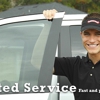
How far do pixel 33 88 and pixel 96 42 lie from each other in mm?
665

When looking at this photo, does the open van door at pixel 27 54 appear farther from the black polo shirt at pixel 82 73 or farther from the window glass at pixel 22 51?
the black polo shirt at pixel 82 73

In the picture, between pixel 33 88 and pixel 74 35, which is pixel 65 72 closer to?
pixel 33 88

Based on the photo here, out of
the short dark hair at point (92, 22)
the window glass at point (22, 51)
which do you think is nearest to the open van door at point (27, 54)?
the window glass at point (22, 51)

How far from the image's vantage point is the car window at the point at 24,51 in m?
2.56

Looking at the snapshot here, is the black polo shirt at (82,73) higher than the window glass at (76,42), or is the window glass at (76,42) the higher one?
the window glass at (76,42)

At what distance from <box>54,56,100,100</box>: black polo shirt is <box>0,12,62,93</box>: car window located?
144 mm

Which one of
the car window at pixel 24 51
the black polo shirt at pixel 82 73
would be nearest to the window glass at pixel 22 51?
the car window at pixel 24 51

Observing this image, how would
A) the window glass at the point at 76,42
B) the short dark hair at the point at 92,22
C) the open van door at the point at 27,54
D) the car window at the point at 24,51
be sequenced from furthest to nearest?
the window glass at the point at 76,42 < the car window at the point at 24,51 < the open van door at the point at 27,54 < the short dark hair at the point at 92,22

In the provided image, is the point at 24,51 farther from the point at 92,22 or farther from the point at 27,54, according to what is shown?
the point at 92,22

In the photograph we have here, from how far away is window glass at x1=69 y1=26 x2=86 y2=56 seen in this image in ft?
9.46

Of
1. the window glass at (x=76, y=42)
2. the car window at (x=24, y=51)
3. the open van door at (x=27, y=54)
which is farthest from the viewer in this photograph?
the window glass at (x=76, y=42)

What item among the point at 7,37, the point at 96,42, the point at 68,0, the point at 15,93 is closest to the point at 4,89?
the point at 15,93

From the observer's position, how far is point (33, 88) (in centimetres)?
254

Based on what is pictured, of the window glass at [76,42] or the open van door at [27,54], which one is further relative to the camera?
the window glass at [76,42]
